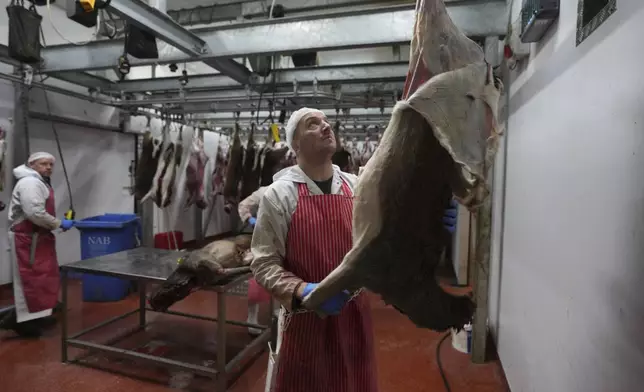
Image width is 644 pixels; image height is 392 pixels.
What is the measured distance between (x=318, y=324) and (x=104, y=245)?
136 inches

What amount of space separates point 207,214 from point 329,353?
649 centimetres

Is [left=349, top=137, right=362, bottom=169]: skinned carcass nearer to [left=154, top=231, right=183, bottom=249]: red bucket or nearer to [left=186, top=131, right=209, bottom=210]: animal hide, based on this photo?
[left=186, top=131, right=209, bottom=210]: animal hide

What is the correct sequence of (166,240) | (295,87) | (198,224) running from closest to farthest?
(295,87) < (166,240) < (198,224)

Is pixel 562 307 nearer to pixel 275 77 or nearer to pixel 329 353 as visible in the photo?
pixel 329 353

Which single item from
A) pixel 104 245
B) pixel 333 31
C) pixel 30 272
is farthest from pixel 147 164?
pixel 333 31

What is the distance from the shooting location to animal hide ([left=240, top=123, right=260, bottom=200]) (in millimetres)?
4117

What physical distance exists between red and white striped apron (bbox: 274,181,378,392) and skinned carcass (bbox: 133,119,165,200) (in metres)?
3.57

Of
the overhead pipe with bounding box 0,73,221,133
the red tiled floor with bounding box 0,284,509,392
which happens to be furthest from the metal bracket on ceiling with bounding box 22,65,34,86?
the red tiled floor with bounding box 0,284,509,392

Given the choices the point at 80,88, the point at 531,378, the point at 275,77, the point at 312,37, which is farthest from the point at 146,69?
the point at 531,378

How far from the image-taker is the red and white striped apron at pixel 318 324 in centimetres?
129

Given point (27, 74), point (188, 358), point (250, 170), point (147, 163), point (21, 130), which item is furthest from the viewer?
point (147, 163)

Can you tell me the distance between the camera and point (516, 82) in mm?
2369

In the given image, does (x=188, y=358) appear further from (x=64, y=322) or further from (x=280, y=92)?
(x=280, y=92)

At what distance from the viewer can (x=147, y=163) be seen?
4.33 metres
